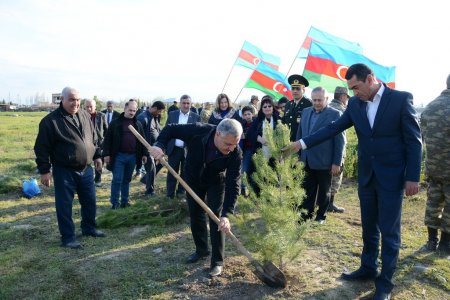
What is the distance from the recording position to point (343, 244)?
15.3ft

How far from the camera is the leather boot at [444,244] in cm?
448

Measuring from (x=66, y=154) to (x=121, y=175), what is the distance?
1.83 metres

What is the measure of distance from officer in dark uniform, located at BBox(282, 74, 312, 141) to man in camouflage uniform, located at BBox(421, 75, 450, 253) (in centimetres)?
173

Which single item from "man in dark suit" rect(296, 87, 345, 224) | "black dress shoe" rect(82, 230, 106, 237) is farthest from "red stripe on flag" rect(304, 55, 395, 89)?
"black dress shoe" rect(82, 230, 106, 237)

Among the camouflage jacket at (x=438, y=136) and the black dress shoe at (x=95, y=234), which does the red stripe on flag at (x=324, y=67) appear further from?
the black dress shoe at (x=95, y=234)

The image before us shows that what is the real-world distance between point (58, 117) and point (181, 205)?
2.25m

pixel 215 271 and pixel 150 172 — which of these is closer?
pixel 215 271

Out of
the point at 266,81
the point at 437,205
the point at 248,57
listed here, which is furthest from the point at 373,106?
the point at 248,57

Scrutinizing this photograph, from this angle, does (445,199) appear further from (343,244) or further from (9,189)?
(9,189)

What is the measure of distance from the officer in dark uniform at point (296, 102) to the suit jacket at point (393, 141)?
2295 millimetres

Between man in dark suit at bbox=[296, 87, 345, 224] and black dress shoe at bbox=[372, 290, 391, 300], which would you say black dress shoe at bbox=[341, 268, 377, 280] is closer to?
black dress shoe at bbox=[372, 290, 391, 300]

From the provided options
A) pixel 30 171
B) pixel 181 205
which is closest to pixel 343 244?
pixel 181 205

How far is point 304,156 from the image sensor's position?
513cm

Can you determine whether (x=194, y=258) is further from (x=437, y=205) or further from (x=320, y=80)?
(x=320, y=80)
